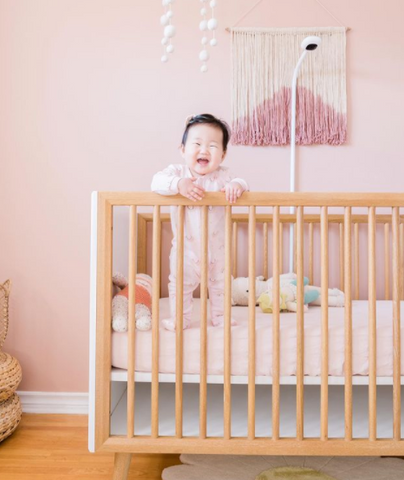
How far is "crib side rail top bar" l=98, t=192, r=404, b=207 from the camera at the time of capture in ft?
3.73

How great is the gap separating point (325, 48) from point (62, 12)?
3.89ft

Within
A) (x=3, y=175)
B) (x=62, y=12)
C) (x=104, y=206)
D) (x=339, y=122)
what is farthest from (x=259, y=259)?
(x=62, y=12)

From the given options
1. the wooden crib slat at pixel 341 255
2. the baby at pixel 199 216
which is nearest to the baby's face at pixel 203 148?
the baby at pixel 199 216

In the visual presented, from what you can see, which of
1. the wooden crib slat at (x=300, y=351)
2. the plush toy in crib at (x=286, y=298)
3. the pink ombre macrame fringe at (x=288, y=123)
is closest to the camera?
the wooden crib slat at (x=300, y=351)

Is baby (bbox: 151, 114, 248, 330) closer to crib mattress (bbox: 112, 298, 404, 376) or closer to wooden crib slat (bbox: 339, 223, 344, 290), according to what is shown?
crib mattress (bbox: 112, 298, 404, 376)

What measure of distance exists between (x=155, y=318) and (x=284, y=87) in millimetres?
1348

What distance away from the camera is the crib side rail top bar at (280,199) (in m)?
1.14

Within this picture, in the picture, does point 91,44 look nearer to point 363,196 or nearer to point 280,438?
point 363,196

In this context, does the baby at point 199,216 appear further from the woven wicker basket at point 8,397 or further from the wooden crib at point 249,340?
the woven wicker basket at point 8,397

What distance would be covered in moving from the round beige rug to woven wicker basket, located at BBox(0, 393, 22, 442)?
24.4 inches

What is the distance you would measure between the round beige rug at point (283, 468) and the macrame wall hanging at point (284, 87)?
127cm

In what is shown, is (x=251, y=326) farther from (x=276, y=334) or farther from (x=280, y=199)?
(x=280, y=199)

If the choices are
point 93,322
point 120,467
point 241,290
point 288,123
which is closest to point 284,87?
point 288,123

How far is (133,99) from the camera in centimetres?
204
